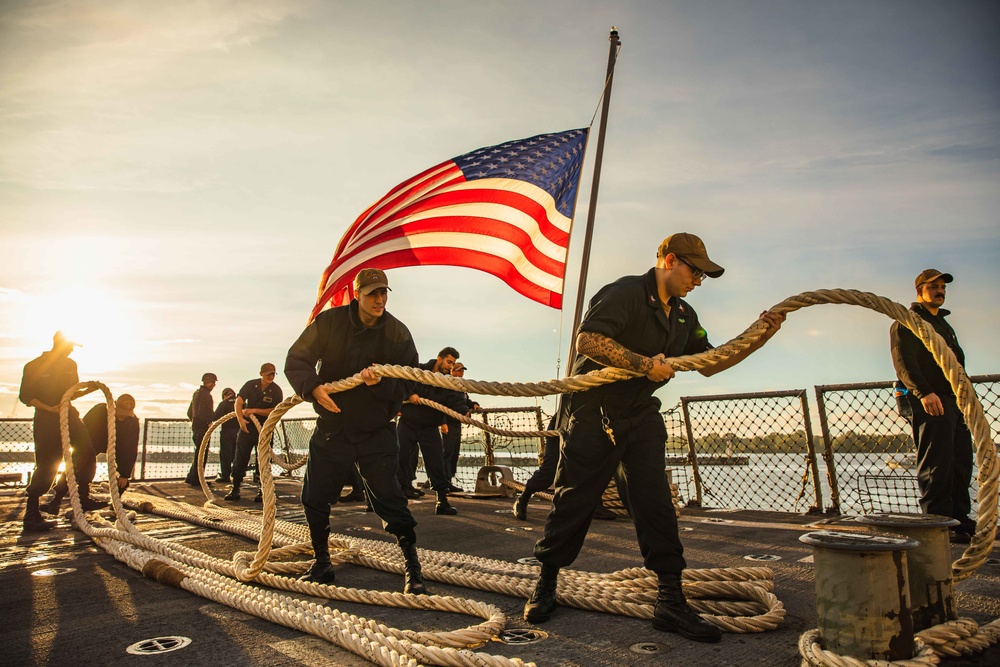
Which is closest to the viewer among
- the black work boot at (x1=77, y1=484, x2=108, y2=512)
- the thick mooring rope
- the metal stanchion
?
the metal stanchion

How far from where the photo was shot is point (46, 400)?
623 cm

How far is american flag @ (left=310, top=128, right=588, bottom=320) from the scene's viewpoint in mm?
7762

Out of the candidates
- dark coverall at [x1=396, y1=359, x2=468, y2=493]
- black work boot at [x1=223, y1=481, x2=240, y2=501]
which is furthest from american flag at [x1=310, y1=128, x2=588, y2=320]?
black work boot at [x1=223, y1=481, x2=240, y2=501]

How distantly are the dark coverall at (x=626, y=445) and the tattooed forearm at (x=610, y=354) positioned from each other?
0.05 metres

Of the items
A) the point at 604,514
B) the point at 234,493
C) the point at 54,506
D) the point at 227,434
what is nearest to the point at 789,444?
the point at 604,514

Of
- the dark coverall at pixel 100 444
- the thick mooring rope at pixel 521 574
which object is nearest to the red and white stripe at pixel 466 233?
the dark coverall at pixel 100 444

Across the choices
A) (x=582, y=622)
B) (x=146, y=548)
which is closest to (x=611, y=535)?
(x=582, y=622)

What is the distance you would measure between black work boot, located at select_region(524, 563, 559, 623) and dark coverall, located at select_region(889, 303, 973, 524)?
10.0 ft

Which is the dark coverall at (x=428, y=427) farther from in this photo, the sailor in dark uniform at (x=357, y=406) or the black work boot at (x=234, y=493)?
the sailor in dark uniform at (x=357, y=406)

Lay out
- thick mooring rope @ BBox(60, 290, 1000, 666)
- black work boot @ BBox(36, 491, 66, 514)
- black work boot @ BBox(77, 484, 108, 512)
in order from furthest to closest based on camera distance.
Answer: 1. black work boot @ BBox(77, 484, 108, 512)
2. black work boot @ BBox(36, 491, 66, 514)
3. thick mooring rope @ BBox(60, 290, 1000, 666)

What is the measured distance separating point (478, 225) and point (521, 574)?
497 centimetres

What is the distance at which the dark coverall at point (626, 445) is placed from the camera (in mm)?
2936

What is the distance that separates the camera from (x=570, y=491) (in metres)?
3.08

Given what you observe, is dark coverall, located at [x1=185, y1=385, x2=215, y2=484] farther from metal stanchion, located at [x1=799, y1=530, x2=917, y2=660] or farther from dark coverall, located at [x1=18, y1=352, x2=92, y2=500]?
metal stanchion, located at [x1=799, y1=530, x2=917, y2=660]
